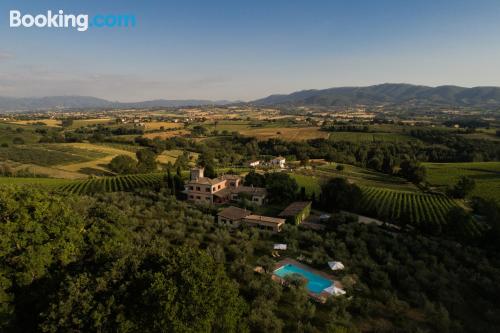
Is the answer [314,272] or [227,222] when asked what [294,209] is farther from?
[314,272]

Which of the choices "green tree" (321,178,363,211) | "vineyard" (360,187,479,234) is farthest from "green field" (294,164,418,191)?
"green tree" (321,178,363,211)

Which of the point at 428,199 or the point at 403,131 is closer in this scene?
the point at 428,199

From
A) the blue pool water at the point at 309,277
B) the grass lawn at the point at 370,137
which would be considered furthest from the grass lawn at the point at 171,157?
the blue pool water at the point at 309,277

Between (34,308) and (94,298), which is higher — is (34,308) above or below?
below

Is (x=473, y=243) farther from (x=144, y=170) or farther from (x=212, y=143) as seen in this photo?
(x=212, y=143)

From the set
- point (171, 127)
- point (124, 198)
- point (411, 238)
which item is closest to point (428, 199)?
point (411, 238)

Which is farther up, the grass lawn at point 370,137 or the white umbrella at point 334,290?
the grass lawn at point 370,137

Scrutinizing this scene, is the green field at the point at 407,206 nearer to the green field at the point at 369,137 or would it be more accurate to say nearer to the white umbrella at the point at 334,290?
the white umbrella at the point at 334,290

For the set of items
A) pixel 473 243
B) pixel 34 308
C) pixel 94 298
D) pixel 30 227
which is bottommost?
pixel 473 243
